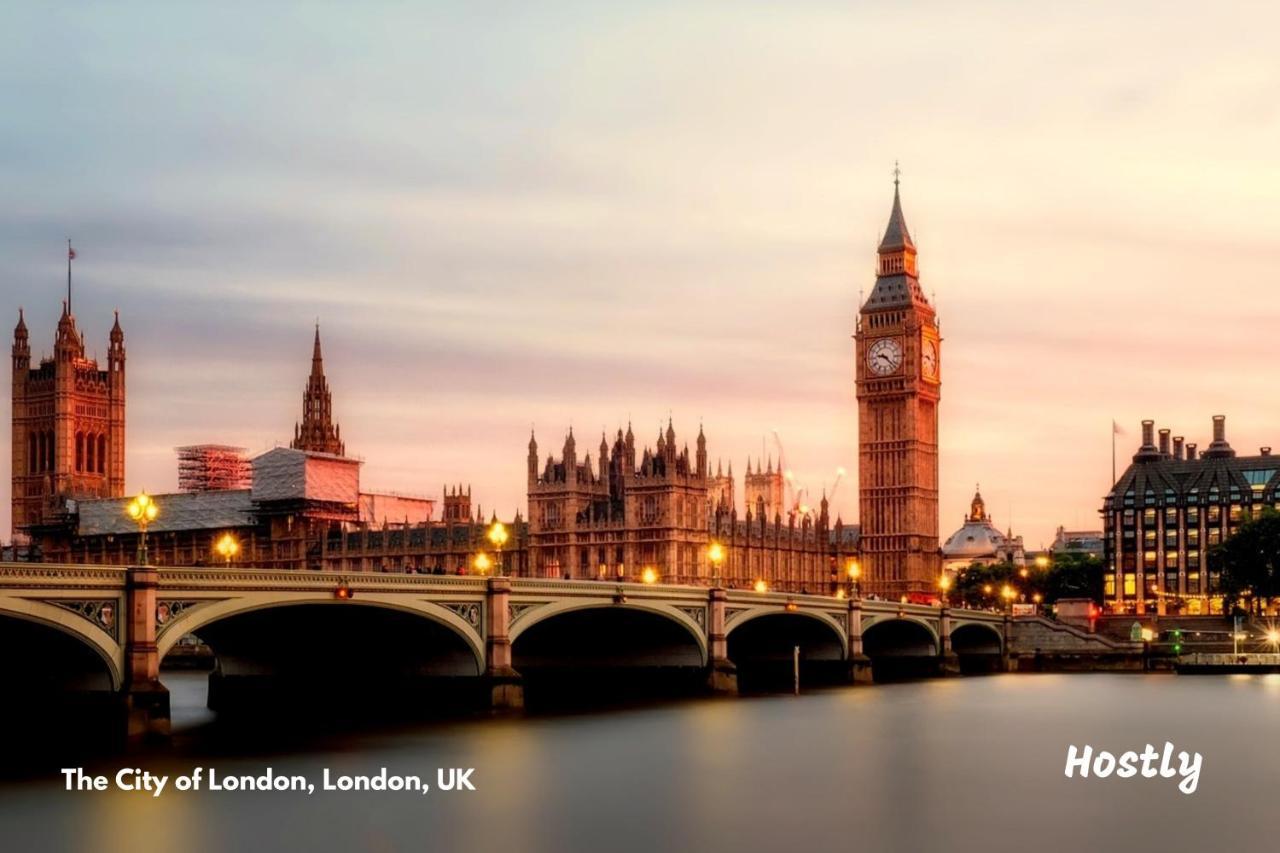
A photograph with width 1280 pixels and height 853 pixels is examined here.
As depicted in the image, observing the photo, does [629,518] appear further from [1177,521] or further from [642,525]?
[1177,521]

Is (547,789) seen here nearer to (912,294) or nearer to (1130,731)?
(1130,731)

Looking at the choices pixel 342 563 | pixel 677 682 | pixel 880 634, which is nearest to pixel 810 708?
pixel 677 682

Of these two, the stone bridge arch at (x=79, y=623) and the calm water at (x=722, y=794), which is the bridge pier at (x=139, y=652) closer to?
the stone bridge arch at (x=79, y=623)

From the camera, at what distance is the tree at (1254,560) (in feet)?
485

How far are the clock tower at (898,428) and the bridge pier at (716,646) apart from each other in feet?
295

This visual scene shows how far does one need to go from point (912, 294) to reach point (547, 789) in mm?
139059

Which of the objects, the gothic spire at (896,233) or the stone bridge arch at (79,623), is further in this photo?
the gothic spire at (896,233)

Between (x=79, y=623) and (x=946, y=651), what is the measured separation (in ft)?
236

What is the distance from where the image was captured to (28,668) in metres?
58.9

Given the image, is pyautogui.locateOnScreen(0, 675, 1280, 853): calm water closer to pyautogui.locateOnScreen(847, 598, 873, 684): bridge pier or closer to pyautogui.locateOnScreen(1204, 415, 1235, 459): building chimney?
pyautogui.locateOnScreen(847, 598, 873, 684): bridge pier

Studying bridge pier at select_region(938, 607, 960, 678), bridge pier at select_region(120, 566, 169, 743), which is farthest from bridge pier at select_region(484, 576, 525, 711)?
bridge pier at select_region(938, 607, 960, 678)

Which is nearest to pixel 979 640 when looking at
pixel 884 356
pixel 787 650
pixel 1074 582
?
pixel 787 650

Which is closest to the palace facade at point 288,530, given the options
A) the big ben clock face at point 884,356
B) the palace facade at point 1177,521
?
the big ben clock face at point 884,356

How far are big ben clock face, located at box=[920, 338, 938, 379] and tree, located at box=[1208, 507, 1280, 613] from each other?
3879 cm
